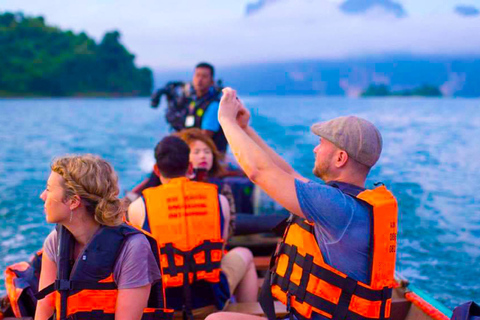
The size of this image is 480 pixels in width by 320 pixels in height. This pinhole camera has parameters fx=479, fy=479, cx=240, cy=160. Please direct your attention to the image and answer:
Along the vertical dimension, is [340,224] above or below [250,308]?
above

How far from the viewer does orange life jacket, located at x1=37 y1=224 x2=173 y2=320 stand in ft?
4.70

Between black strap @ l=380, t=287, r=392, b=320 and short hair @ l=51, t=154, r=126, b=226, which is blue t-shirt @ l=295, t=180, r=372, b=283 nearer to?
black strap @ l=380, t=287, r=392, b=320

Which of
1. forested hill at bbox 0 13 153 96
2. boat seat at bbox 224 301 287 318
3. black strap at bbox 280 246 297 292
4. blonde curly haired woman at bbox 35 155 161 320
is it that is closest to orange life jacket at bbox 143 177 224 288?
boat seat at bbox 224 301 287 318

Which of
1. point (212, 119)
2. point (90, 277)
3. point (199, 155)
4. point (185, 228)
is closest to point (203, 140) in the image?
point (199, 155)

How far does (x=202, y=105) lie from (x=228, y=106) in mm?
2932

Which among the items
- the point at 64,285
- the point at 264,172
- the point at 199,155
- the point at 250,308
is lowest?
the point at 250,308

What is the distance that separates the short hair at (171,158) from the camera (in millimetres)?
2158

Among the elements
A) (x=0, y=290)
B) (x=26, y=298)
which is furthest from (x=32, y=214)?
(x=26, y=298)

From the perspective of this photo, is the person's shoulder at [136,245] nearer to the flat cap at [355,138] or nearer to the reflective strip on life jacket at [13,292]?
the flat cap at [355,138]

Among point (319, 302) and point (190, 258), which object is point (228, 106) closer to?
point (319, 302)

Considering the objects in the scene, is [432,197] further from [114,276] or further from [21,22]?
[21,22]

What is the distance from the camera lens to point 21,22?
56656mm

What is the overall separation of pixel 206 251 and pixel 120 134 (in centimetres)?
1286

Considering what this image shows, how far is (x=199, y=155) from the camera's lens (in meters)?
2.97
